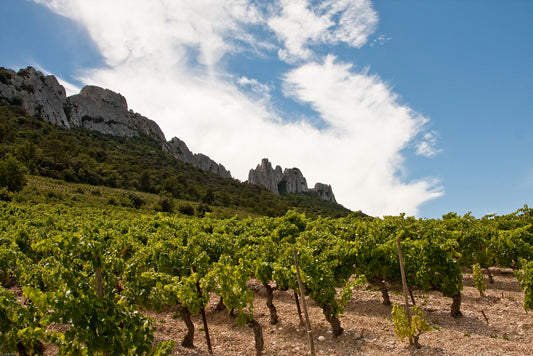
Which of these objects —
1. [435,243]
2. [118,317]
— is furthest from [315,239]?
[118,317]

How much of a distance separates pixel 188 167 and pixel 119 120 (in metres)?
48.0

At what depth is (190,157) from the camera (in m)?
177

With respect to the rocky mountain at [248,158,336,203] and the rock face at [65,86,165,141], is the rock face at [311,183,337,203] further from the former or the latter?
the rock face at [65,86,165,141]

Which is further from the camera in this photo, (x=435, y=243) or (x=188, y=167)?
(x=188, y=167)

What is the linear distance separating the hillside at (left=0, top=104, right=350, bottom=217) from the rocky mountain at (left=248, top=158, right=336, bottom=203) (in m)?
66.0

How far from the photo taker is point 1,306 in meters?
6.97

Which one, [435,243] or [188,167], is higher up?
[188,167]

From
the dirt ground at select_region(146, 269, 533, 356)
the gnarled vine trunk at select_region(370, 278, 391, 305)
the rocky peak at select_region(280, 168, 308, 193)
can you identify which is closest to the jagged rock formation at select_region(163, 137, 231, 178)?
the rocky peak at select_region(280, 168, 308, 193)

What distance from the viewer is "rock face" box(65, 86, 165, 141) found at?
5182 inches

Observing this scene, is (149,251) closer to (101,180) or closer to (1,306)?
(1,306)

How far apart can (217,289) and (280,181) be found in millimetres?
183299

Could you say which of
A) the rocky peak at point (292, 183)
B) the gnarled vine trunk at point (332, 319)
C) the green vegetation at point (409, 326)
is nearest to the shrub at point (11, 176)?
the gnarled vine trunk at point (332, 319)

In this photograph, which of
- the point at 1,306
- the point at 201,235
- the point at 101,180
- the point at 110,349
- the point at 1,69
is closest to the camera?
the point at 110,349

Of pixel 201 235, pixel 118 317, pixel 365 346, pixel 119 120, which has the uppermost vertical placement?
pixel 119 120
